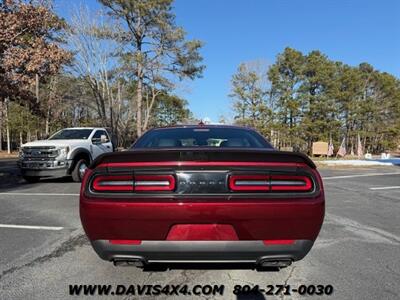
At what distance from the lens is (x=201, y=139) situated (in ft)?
15.1

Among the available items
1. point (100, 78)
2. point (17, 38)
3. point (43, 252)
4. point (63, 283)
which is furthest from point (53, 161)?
point (100, 78)

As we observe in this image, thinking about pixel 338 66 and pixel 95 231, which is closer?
pixel 95 231

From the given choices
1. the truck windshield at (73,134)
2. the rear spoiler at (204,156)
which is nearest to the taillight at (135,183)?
the rear spoiler at (204,156)

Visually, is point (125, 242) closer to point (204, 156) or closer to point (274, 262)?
point (204, 156)

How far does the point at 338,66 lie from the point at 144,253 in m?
52.1

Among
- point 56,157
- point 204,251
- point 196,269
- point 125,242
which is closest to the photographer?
point 204,251

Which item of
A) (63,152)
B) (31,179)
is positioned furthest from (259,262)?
(31,179)

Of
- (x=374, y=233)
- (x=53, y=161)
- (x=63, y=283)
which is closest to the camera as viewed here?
(x=63, y=283)

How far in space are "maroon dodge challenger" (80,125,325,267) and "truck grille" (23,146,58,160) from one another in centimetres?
919

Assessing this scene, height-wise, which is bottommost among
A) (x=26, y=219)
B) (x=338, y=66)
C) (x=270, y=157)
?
(x=26, y=219)

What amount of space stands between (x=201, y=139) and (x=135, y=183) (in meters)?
1.76

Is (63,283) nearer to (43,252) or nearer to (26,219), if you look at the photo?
(43,252)

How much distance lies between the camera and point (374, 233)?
17.9 feet

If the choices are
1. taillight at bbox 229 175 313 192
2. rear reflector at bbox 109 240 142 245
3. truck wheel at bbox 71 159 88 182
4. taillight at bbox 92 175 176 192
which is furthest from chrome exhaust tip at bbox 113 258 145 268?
truck wheel at bbox 71 159 88 182
